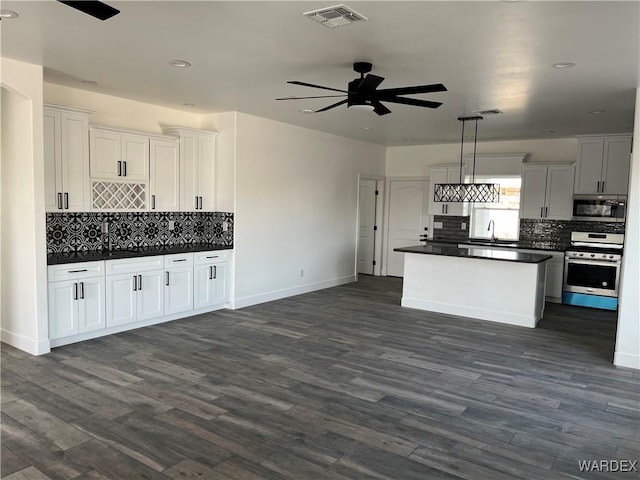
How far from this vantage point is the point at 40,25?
11.3 ft

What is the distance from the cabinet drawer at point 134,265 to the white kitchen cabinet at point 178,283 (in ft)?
0.40

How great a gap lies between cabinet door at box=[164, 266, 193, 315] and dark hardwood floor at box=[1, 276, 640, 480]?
0.92ft

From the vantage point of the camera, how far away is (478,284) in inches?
266

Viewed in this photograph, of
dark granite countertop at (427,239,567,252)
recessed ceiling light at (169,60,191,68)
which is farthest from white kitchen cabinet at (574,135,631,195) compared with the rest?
recessed ceiling light at (169,60,191,68)

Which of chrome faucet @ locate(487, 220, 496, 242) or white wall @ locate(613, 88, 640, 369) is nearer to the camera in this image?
white wall @ locate(613, 88, 640, 369)

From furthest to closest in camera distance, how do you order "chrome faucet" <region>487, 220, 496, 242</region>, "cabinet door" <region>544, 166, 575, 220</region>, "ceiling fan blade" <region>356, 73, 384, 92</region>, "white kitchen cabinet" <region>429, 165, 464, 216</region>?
1. "white kitchen cabinet" <region>429, 165, 464, 216</region>
2. "chrome faucet" <region>487, 220, 496, 242</region>
3. "cabinet door" <region>544, 166, 575, 220</region>
4. "ceiling fan blade" <region>356, 73, 384, 92</region>

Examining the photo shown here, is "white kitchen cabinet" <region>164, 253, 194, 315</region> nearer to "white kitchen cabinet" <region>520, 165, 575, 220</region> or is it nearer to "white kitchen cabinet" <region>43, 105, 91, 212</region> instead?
"white kitchen cabinet" <region>43, 105, 91, 212</region>

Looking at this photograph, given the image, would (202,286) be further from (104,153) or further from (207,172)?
(104,153)

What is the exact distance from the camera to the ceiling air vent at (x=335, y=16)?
3004mm

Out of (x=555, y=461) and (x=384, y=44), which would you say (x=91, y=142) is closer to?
(x=384, y=44)

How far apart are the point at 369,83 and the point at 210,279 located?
3.84m

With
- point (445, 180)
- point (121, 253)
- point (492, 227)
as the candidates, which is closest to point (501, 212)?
point (492, 227)

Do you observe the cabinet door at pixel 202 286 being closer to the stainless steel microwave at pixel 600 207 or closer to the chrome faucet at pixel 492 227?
the chrome faucet at pixel 492 227

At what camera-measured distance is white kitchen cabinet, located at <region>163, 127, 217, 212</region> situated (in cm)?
649
